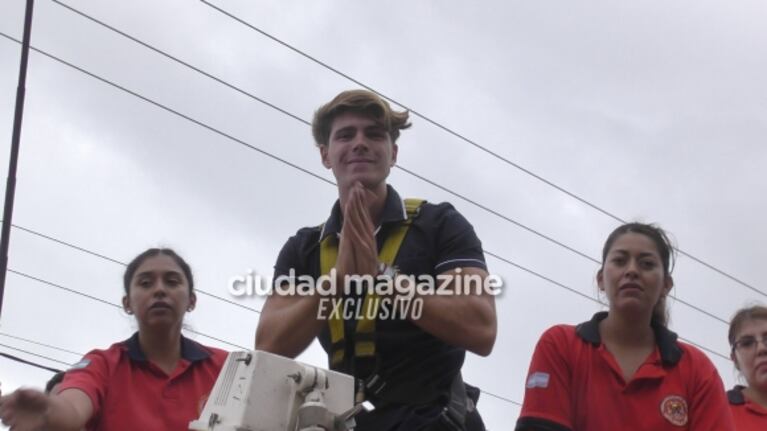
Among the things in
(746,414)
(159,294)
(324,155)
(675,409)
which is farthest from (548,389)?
(159,294)

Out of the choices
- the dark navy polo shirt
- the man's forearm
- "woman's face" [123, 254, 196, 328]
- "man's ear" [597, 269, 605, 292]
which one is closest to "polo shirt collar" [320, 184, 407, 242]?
the dark navy polo shirt

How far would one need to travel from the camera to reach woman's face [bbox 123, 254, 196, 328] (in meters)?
5.13

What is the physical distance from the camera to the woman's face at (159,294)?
5129mm

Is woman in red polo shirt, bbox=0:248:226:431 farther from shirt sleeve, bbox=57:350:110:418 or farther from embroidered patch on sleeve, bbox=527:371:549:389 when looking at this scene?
embroidered patch on sleeve, bbox=527:371:549:389

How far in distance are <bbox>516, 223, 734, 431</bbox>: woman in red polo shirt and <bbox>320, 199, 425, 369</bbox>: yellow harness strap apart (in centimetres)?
79

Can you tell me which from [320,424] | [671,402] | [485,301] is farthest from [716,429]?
[320,424]

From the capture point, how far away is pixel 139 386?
15.8 feet

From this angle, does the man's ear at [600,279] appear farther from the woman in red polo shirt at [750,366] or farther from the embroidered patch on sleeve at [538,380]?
the woman in red polo shirt at [750,366]

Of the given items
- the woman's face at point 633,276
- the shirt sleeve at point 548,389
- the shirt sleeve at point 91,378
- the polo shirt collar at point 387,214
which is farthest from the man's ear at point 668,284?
the shirt sleeve at point 91,378

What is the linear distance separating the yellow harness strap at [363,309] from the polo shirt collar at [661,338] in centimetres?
90

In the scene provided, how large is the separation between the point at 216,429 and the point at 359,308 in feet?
3.30

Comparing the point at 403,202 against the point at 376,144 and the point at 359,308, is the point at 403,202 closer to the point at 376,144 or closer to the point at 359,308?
the point at 376,144

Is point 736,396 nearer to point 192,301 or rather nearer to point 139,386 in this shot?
point 192,301

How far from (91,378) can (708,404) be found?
2432mm
